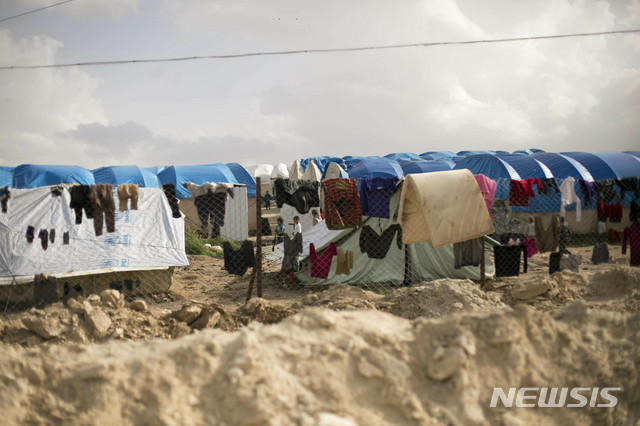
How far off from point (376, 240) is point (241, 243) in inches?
111

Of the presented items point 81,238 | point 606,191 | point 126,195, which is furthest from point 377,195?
point 81,238

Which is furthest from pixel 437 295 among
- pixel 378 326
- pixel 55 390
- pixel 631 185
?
pixel 631 185

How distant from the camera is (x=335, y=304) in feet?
21.0

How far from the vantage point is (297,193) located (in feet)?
27.9

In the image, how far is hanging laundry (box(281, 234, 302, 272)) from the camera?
9.36 meters

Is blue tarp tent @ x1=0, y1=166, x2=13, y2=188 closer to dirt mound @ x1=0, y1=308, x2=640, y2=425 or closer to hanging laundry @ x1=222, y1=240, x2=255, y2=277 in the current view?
hanging laundry @ x1=222, y1=240, x2=255, y2=277

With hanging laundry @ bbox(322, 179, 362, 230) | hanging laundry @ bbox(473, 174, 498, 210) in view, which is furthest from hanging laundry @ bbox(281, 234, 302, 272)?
hanging laundry @ bbox(473, 174, 498, 210)

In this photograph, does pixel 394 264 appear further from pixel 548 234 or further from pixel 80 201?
pixel 80 201

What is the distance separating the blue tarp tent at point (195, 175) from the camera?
66.8ft

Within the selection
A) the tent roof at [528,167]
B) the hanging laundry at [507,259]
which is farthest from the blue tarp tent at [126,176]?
the hanging laundry at [507,259]

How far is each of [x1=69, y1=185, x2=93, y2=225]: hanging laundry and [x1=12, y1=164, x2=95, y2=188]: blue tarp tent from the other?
12.6 metres

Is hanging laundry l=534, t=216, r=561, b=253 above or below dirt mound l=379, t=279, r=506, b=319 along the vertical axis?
above

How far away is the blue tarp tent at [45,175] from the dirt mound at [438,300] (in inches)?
652

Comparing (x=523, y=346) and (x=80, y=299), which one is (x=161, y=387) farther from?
(x=80, y=299)
